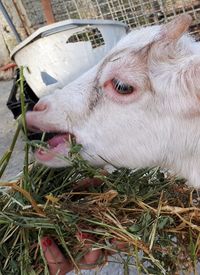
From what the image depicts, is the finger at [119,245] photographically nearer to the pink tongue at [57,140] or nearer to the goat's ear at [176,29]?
the pink tongue at [57,140]

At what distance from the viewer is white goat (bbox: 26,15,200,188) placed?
6.36 feet

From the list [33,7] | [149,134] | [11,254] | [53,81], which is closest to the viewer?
[11,254]

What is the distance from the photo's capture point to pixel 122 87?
1951 mm

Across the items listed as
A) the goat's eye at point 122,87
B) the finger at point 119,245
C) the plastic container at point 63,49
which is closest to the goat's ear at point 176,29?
the goat's eye at point 122,87

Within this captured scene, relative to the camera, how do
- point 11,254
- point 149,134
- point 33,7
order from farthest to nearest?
point 33,7, point 149,134, point 11,254

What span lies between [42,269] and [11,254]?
121 millimetres

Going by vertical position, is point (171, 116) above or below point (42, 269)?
above

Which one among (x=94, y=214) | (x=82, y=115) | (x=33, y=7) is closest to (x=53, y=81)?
(x=82, y=115)

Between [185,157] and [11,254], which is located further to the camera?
[185,157]

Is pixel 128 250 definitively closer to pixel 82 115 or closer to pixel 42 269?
pixel 42 269

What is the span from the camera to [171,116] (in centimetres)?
195

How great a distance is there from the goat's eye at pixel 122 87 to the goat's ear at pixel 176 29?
0.22m

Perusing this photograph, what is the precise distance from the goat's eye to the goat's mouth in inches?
9.8

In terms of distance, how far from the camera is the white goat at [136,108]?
6.36 feet
